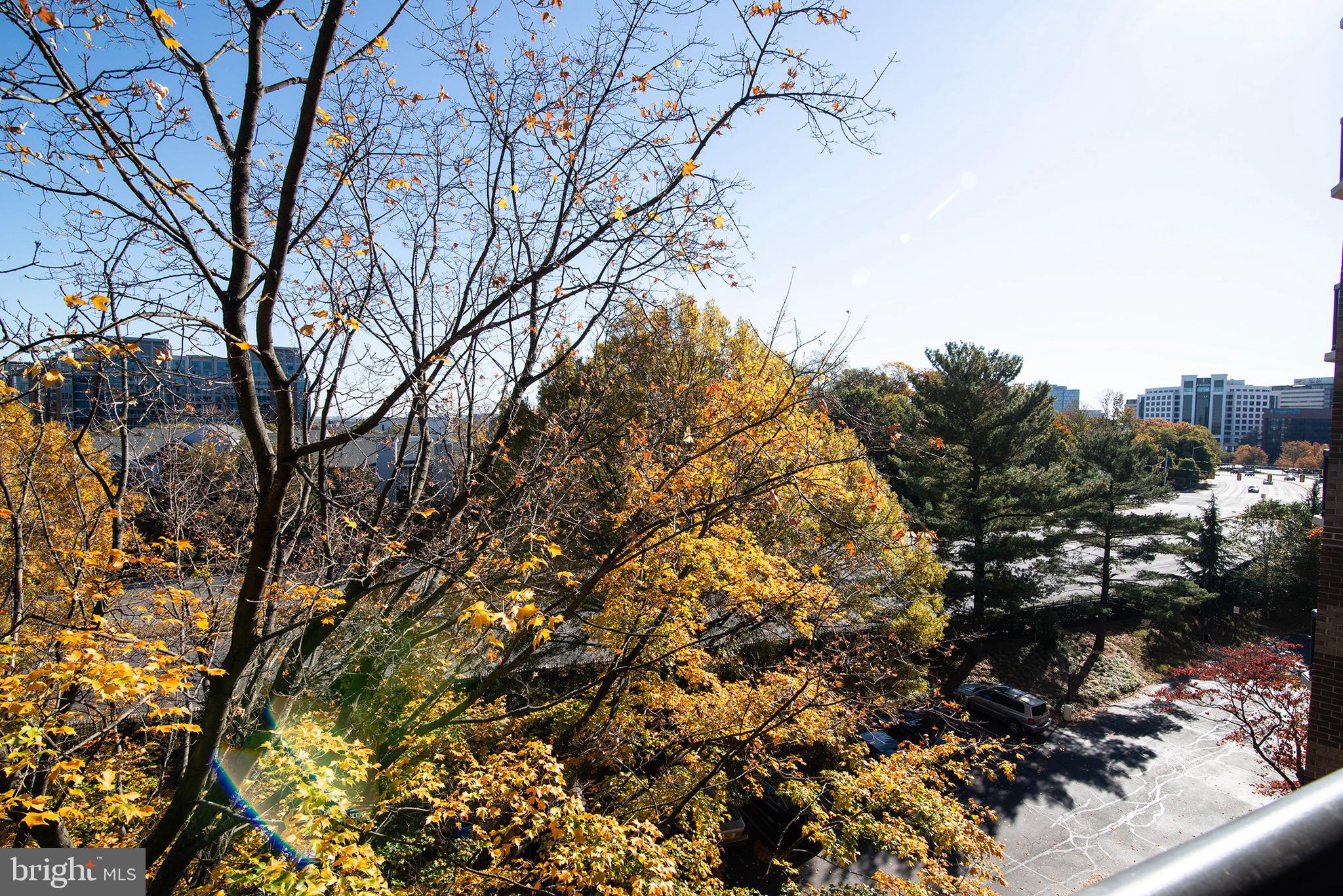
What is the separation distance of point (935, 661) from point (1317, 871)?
819 inches

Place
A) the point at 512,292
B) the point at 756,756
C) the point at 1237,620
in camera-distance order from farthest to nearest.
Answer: the point at 1237,620 < the point at 756,756 < the point at 512,292

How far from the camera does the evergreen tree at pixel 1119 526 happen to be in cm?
1895

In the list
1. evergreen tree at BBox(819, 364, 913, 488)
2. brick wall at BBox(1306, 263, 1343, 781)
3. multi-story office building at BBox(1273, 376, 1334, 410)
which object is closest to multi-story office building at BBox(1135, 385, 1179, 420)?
multi-story office building at BBox(1273, 376, 1334, 410)

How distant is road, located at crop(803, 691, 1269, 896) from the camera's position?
10273 millimetres

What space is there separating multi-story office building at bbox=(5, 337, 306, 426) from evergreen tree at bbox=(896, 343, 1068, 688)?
53.6ft

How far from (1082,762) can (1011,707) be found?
175 centimetres

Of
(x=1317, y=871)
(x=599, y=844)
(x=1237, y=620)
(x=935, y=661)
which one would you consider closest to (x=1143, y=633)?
(x=1237, y=620)

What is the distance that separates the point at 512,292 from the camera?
4.68m

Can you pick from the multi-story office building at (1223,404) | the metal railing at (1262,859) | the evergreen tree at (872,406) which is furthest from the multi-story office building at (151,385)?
the multi-story office building at (1223,404)

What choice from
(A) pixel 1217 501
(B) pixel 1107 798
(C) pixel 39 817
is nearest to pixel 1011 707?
(B) pixel 1107 798

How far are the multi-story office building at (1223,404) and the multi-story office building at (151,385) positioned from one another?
5376 inches

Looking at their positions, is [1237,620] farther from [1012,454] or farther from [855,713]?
[855,713]

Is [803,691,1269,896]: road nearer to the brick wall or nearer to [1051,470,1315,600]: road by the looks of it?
the brick wall

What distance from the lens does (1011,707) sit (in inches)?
602
